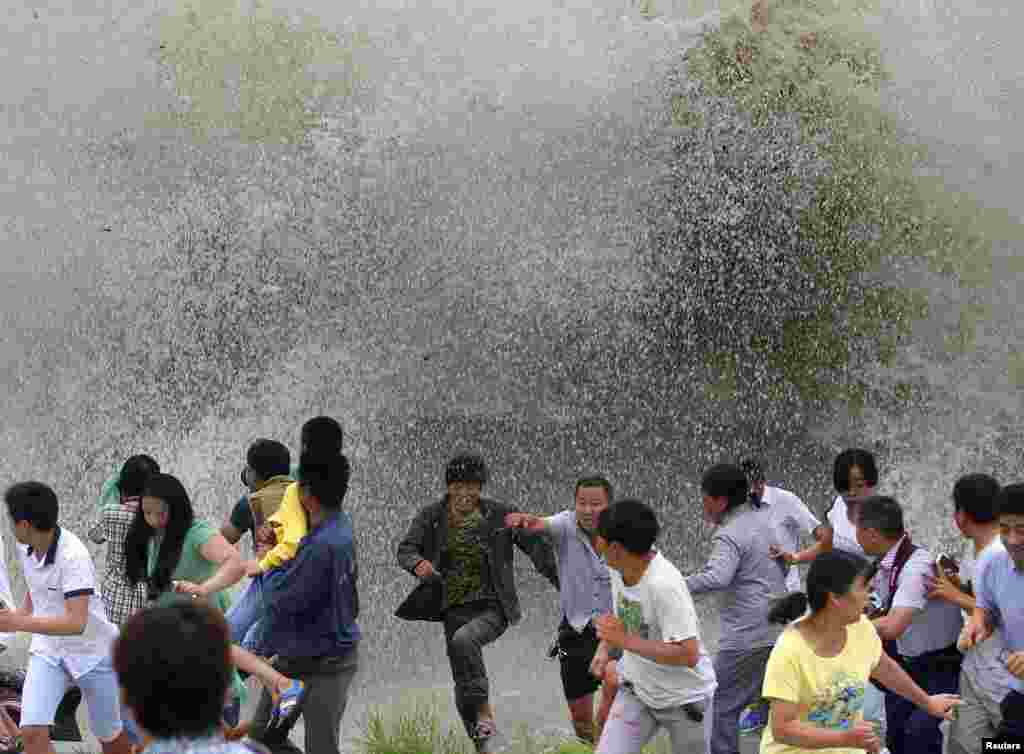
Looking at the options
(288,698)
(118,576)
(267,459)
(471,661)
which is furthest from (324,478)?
(471,661)

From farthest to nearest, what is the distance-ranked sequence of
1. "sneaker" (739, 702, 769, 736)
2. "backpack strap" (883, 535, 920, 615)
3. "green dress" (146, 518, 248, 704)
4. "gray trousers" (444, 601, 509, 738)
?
"gray trousers" (444, 601, 509, 738) < "sneaker" (739, 702, 769, 736) < "green dress" (146, 518, 248, 704) < "backpack strap" (883, 535, 920, 615)

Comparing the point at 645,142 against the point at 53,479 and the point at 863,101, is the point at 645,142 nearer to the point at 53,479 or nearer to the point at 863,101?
the point at 863,101

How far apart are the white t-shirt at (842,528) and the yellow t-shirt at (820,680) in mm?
1973

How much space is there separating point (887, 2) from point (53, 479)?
776cm

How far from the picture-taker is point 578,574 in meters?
6.90

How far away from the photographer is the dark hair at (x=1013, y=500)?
517 centimetres

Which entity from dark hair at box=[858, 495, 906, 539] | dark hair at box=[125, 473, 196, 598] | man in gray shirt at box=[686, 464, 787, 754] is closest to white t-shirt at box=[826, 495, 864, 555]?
man in gray shirt at box=[686, 464, 787, 754]

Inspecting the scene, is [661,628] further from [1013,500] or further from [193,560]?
[193,560]

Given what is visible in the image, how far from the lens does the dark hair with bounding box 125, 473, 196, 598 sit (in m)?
5.80

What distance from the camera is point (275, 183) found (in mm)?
12750

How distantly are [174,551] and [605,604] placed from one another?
202 cm

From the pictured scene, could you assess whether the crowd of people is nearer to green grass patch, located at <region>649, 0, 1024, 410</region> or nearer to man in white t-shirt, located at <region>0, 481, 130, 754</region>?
man in white t-shirt, located at <region>0, 481, 130, 754</region>

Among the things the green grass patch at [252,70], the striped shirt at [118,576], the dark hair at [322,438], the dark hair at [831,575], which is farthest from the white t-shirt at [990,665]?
the green grass patch at [252,70]

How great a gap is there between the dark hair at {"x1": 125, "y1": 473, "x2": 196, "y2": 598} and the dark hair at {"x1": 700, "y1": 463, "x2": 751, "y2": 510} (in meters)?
2.02
